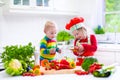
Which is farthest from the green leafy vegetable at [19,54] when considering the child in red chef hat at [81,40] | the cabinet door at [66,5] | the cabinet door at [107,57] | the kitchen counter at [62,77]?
the cabinet door at [66,5]

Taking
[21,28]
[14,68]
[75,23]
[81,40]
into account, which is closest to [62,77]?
[14,68]

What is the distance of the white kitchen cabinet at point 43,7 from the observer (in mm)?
2820

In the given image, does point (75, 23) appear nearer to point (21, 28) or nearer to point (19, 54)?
point (19, 54)

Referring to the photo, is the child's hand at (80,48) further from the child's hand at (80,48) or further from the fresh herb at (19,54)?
the fresh herb at (19,54)

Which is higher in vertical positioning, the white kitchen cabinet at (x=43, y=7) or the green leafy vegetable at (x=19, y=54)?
the white kitchen cabinet at (x=43, y=7)

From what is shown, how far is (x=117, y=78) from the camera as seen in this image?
146 centimetres

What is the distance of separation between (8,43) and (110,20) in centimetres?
181

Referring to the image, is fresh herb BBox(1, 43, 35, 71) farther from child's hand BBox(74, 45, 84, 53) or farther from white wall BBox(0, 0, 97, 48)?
white wall BBox(0, 0, 97, 48)

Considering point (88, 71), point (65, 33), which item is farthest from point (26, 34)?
point (88, 71)

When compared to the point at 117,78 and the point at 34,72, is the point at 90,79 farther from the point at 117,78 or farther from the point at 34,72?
the point at 34,72

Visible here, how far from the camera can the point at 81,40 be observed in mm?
2354

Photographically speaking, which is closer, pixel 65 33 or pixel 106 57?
pixel 106 57

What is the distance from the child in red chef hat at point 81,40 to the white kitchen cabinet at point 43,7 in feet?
3.12

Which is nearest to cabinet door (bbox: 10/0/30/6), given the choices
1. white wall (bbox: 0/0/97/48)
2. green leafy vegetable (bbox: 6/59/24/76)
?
white wall (bbox: 0/0/97/48)
